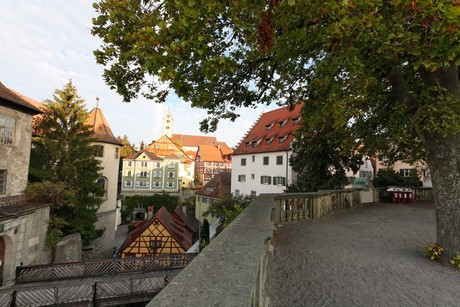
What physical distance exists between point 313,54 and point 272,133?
78.2 ft

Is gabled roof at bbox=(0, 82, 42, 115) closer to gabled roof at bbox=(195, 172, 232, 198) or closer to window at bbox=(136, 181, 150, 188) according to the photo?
gabled roof at bbox=(195, 172, 232, 198)

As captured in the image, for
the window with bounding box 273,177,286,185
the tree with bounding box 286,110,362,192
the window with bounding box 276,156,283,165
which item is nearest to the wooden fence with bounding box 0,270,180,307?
the tree with bounding box 286,110,362,192

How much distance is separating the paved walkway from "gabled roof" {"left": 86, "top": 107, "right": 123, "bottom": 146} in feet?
77.9

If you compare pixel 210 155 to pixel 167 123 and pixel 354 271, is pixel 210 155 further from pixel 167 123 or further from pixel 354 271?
pixel 354 271

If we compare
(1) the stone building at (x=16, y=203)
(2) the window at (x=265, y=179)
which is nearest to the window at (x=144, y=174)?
(2) the window at (x=265, y=179)

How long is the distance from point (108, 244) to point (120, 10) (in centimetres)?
2655

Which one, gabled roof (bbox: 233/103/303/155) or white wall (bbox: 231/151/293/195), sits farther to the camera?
gabled roof (bbox: 233/103/303/155)

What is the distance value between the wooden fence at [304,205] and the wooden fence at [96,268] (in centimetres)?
1042

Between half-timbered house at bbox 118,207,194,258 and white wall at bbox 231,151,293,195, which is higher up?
white wall at bbox 231,151,293,195

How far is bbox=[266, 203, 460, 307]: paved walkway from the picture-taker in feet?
10.6

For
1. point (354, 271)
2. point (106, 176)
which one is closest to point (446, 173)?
point (354, 271)

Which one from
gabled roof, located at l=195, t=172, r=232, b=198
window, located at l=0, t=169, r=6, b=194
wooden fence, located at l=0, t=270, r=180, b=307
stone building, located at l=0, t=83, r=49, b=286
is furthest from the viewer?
gabled roof, located at l=195, t=172, r=232, b=198

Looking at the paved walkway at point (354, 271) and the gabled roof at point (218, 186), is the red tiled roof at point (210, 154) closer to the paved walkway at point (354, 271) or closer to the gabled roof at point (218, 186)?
the gabled roof at point (218, 186)

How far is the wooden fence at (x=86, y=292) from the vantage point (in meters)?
11.1
